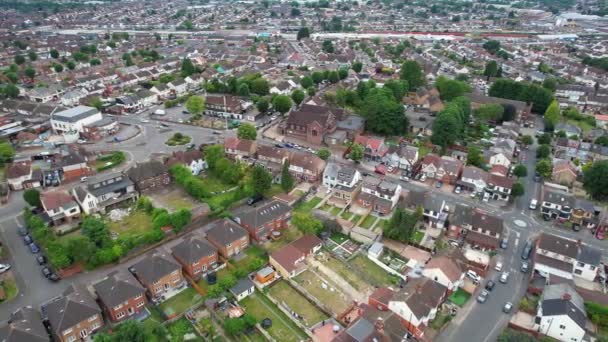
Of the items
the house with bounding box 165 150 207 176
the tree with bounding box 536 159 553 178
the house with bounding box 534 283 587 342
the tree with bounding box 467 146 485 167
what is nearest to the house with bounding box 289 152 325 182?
the house with bounding box 165 150 207 176

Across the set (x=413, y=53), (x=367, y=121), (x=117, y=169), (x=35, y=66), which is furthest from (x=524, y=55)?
(x=35, y=66)

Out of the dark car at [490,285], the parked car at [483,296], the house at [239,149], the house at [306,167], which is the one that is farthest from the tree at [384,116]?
the parked car at [483,296]

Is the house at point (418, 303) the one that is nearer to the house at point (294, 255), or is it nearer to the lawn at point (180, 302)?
the house at point (294, 255)

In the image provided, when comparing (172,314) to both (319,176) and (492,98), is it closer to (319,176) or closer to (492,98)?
(319,176)

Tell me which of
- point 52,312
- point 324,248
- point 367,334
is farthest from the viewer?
point 324,248

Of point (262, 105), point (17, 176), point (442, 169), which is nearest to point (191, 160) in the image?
point (17, 176)

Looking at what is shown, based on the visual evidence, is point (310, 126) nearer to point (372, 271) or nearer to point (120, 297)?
point (372, 271)

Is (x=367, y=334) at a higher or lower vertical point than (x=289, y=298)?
higher
